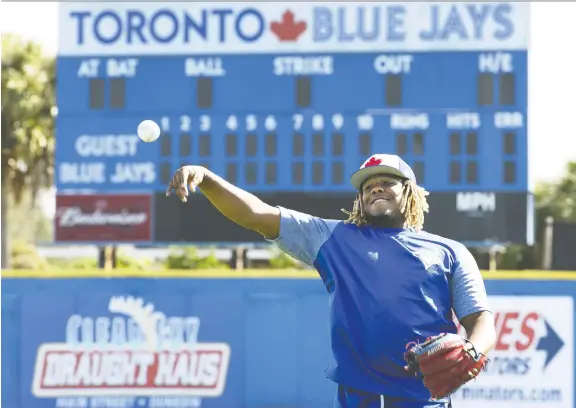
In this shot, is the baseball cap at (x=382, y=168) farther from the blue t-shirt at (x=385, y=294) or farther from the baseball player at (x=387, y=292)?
the blue t-shirt at (x=385, y=294)

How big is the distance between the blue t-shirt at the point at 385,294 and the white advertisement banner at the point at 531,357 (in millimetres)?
6263

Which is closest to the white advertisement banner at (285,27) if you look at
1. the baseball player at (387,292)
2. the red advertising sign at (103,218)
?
the red advertising sign at (103,218)

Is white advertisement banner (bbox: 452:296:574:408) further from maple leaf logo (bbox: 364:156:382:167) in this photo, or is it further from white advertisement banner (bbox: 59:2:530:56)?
maple leaf logo (bbox: 364:156:382:167)

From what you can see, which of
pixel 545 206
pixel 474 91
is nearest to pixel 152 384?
pixel 474 91

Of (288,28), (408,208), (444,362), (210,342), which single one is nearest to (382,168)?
(408,208)

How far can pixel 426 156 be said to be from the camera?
1372 cm

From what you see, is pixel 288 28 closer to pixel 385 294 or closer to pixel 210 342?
pixel 210 342

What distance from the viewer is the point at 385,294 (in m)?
3.29

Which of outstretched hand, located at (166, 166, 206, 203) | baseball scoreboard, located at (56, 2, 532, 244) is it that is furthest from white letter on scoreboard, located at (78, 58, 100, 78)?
outstretched hand, located at (166, 166, 206, 203)

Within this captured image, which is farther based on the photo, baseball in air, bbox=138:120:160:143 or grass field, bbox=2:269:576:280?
grass field, bbox=2:269:576:280

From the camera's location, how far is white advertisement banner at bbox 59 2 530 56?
13734 millimetres

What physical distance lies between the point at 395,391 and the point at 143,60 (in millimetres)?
11297

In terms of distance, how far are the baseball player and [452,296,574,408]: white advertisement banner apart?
245 inches

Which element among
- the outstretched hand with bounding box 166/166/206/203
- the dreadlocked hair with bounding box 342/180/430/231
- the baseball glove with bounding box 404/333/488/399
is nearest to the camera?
the outstretched hand with bounding box 166/166/206/203
